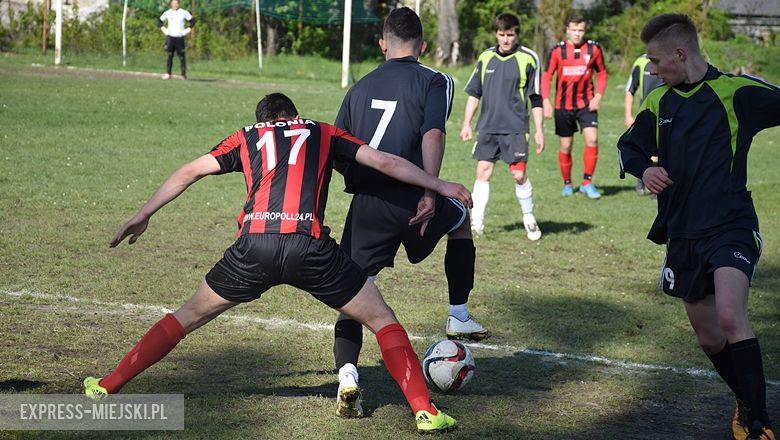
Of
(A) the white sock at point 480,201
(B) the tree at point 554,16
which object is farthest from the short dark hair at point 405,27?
(B) the tree at point 554,16

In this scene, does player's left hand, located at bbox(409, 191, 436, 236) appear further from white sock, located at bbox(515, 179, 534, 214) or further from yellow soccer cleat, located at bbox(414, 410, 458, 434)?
white sock, located at bbox(515, 179, 534, 214)

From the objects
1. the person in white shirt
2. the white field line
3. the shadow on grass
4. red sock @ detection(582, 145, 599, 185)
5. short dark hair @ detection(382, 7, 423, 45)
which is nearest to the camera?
short dark hair @ detection(382, 7, 423, 45)

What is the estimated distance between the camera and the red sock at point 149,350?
5.03m

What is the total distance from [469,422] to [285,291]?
10.4 ft

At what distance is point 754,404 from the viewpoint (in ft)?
16.2

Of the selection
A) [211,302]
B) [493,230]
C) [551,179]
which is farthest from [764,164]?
[211,302]

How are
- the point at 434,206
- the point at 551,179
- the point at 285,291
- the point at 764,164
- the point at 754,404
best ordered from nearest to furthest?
1. the point at 754,404
2. the point at 434,206
3. the point at 285,291
4. the point at 551,179
5. the point at 764,164

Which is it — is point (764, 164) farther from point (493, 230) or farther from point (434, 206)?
point (434, 206)

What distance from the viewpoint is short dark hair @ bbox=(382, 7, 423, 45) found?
19.1 ft

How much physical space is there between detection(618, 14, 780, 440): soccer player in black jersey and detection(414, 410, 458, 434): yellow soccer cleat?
1.26 meters

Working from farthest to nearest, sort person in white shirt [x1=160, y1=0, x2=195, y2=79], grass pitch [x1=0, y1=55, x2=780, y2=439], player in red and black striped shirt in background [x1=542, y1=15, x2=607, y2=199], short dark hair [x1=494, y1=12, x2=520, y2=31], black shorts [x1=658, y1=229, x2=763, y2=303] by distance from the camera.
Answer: person in white shirt [x1=160, y1=0, x2=195, y2=79], player in red and black striped shirt in background [x1=542, y1=15, x2=607, y2=199], short dark hair [x1=494, y1=12, x2=520, y2=31], grass pitch [x1=0, y1=55, x2=780, y2=439], black shorts [x1=658, y1=229, x2=763, y2=303]

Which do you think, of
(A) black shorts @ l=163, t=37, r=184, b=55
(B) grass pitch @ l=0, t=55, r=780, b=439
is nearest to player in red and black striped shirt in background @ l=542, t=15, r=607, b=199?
(B) grass pitch @ l=0, t=55, r=780, b=439

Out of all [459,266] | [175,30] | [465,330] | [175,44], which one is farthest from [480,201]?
[175,44]
